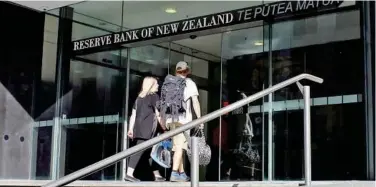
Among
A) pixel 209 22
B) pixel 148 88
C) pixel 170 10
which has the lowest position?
pixel 148 88

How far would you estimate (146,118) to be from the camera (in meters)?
7.48

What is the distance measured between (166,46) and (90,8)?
5.65 feet

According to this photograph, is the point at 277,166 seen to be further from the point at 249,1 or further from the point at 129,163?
the point at 249,1

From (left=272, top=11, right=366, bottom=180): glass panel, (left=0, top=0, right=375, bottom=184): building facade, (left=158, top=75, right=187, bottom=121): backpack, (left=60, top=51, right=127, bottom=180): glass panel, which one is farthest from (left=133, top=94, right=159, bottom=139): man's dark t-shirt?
(left=60, top=51, right=127, bottom=180): glass panel

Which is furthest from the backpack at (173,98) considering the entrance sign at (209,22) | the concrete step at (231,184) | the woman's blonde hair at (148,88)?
the entrance sign at (209,22)

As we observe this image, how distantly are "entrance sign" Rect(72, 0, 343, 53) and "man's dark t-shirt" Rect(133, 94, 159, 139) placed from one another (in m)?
1.83

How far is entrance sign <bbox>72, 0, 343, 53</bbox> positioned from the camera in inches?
295

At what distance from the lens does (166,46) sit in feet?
31.3

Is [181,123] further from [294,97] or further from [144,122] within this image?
[294,97]

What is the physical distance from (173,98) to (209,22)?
2323mm

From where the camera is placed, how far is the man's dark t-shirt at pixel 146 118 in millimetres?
7414

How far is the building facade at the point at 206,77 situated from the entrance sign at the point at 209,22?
18mm

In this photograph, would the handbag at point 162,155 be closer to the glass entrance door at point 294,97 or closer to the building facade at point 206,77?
the building facade at point 206,77

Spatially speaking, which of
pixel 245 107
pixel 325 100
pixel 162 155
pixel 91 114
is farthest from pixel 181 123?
pixel 91 114
